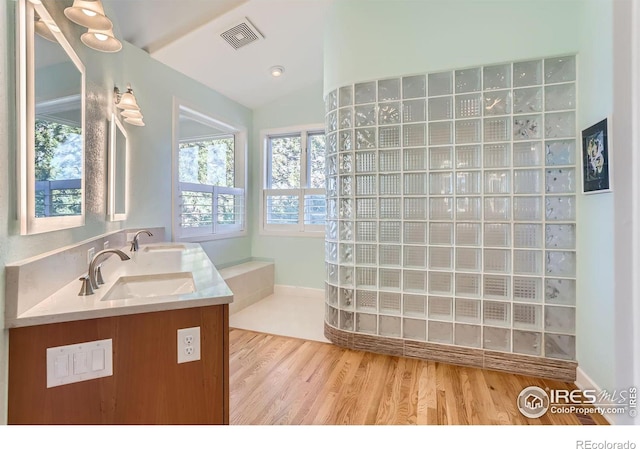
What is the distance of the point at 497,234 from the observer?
6.94 ft

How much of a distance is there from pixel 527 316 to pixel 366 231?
51.4 inches

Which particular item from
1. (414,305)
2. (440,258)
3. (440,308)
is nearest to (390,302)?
(414,305)

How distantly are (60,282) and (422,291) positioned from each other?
2.19 m

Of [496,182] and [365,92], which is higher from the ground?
[365,92]

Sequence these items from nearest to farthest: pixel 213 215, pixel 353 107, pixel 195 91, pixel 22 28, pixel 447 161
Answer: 1. pixel 22 28
2. pixel 447 161
3. pixel 353 107
4. pixel 195 91
5. pixel 213 215

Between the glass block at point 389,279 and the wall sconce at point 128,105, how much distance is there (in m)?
2.20

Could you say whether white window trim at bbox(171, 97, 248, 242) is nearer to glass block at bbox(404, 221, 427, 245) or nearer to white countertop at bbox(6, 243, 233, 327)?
white countertop at bbox(6, 243, 233, 327)

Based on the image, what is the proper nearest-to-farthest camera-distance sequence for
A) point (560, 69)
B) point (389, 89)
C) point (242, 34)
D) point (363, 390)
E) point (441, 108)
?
1. point (363, 390)
2. point (560, 69)
3. point (441, 108)
4. point (389, 89)
5. point (242, 34)

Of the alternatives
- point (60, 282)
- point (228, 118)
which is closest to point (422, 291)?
point (60, 282)

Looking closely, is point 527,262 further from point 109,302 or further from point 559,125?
point 109,302

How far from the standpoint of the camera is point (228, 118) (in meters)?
3.73

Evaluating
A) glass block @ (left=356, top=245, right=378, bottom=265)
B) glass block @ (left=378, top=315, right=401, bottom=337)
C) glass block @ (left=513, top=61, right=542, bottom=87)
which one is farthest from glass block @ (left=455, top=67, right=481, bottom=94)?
glass block @ (left=378, top=315, right=401, bottom=337)

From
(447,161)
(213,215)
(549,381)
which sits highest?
(447,161)

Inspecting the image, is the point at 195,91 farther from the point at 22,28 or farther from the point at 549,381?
the point at 549,381
